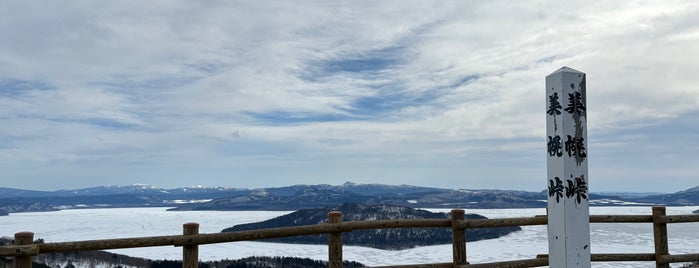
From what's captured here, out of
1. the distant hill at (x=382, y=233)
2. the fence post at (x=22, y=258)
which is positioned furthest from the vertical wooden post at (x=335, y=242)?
the distant hill at (x=382, y=233)

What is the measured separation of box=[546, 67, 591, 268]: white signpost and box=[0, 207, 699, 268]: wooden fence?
215 centimetres

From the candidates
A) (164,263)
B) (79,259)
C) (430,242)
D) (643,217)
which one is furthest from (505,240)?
(643,217)

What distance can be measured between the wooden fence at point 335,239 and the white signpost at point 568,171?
7.06ft

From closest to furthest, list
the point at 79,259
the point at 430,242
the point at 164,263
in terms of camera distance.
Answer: the point at 164,263, the point at 79,259, the point at 430,242

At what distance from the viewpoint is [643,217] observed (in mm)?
7914

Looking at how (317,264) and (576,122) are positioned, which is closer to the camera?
(576,122)

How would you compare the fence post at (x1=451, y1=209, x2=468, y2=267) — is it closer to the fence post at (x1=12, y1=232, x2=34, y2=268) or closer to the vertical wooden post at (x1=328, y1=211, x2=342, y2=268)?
the vertical wooden post at (x1=328, y1=211, x2=342, y2=268)

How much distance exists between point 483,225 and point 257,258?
3518 inches

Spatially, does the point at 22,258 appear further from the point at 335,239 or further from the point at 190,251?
the point at 335,239

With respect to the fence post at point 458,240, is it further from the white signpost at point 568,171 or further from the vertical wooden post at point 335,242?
the white signpost at point 568,171

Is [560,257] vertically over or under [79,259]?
over

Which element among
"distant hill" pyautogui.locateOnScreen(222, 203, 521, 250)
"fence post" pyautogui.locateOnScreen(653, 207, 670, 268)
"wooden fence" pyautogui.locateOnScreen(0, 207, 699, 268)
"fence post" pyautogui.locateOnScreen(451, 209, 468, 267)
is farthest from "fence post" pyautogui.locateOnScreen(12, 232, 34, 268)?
"distant hill" pyautogui.locateOnScreen(222, 203, 521, 250)

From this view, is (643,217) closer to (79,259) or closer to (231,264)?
(231,264)

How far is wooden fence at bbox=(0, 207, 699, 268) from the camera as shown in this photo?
18.9 ft
